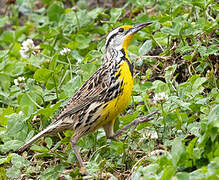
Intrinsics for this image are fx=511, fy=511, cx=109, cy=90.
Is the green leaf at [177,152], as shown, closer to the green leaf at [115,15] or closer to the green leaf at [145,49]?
the green leaf at [145,49]

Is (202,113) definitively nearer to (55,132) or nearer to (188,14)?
(55,132)

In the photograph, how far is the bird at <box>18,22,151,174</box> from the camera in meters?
4.86

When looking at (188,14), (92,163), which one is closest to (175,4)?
(188,14)

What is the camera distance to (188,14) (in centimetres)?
664

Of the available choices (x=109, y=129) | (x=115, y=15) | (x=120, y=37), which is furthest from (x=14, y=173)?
(x=115, y=15)

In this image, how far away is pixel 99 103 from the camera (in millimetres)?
4918

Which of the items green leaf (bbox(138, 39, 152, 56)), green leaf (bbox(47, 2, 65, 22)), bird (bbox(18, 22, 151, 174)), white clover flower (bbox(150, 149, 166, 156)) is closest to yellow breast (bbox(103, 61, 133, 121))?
bird (bbox(18, 22, 151, 174))

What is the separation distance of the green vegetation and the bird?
144 millimetres

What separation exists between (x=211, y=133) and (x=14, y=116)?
2.43m

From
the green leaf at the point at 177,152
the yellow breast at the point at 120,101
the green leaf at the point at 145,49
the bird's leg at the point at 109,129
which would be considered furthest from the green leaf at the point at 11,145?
the green leaf at the point at 177,152

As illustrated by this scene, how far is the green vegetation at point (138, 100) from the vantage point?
12.9ft

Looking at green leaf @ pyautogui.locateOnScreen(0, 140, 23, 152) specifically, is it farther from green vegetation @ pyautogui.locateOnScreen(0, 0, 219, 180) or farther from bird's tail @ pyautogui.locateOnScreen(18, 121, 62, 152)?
bird's tail @ pyautogui.locateOnScreen(18, 121, 62, 152)

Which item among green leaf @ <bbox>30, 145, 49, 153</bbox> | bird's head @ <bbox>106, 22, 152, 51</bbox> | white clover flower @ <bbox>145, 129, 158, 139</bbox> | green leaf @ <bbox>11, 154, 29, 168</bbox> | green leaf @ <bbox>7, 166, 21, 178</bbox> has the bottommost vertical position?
green leaf @ <bbox>7, 166, 21, 178</bbox>

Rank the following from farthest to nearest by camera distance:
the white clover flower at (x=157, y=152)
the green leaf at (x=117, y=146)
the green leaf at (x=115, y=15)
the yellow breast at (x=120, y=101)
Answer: the green leaf at (x=115, y=15), the yellow breast at (x=120, y=101), the green leaf at (x=117, y=146), the white clover flower at (x=157, y=152)
